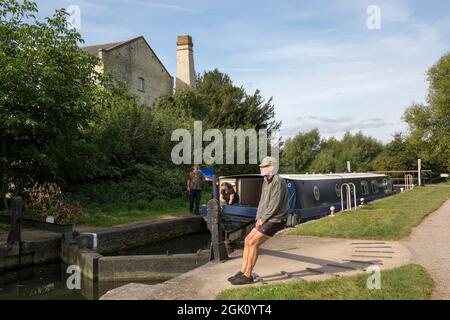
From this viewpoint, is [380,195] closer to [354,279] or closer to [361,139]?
[354,279]

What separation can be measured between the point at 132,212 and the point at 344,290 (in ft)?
35.3

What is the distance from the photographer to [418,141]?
4025 cm

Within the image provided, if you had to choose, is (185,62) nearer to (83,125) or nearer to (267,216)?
(83,125)

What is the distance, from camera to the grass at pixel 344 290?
4988 mm

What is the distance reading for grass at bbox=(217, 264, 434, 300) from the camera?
4.99 m

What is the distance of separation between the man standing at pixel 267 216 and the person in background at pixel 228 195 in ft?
24.4

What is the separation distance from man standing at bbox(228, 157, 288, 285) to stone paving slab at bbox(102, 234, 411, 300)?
0.22 meters

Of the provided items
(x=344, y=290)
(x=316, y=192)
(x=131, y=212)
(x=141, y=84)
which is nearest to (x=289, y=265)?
(x=344, y=290)

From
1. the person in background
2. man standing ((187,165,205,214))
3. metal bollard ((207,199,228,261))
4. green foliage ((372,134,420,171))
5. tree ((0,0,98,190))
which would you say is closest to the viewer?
metal bollard ((207,199,228,261))

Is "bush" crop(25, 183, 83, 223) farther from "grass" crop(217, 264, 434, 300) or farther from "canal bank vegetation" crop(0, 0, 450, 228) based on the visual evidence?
"grass" crop(217, 264, 434, 300)

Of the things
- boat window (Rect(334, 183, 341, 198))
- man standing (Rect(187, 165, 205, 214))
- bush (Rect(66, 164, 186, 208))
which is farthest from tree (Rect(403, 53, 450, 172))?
man standing (Rect(187, 165, 205, 214))

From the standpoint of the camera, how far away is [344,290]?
520 cm

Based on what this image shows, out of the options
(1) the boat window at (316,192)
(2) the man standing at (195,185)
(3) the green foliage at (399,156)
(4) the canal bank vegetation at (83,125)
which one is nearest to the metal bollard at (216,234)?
(4) the canal bank vegetation at (83,125)
